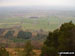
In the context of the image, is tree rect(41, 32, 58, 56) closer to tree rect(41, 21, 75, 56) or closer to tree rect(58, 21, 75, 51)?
tree rect(41, 21, 75, 56)

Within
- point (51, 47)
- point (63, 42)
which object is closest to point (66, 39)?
point (63, 42)

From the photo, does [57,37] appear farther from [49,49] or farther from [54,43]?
[49,49]

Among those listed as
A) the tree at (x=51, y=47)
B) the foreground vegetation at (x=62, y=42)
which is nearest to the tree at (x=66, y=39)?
the foreground vegetation at (x=62, y=42)

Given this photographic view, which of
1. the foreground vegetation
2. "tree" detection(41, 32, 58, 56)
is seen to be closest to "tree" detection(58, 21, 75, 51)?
the foreground vegetation

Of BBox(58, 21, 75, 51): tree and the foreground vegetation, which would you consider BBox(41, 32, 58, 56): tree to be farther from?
BBox(58, 21, 75, 51): tree

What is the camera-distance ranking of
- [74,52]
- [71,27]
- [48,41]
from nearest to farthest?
[74,52] → [71,27] → [48,41]

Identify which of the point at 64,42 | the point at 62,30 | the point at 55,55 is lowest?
the point at 55,55

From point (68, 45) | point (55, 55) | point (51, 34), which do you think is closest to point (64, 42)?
point (68, 45)

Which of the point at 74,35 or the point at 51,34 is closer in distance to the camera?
the point at 74,35

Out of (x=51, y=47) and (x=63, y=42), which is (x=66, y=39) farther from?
(x=51, y=47)

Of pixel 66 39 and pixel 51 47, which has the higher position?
pixel 66 39

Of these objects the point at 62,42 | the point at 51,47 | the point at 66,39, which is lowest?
the point at 51,47
